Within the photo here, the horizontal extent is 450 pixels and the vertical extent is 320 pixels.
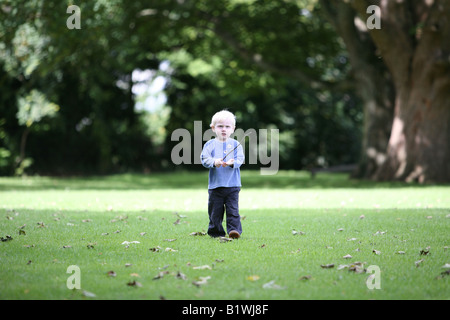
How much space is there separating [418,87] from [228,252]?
54.8 ft

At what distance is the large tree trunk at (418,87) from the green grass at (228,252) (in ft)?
30.3

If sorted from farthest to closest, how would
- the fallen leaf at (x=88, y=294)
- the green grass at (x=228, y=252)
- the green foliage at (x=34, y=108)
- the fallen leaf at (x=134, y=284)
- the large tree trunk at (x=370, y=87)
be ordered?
the green foliage at (x=34, y=108) < the large tree trunk at (x=370, y=87) < the fallen leaf at (x=134, y=284) < the green grass at (x=228, y=252) < the fallen leaf at (x=88, y=294)

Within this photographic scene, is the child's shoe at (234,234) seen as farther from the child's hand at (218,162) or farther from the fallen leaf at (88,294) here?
the fallen leaf at (88,294)

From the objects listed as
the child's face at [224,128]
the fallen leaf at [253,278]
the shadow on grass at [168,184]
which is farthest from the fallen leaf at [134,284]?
the shadow on grass at [168,184]

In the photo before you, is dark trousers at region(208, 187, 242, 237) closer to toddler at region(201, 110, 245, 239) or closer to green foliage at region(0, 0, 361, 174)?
toddler at region(201, 110, 245, 239)

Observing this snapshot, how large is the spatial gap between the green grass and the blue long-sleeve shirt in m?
0.81

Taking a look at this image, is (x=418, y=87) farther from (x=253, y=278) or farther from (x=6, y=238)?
(x=253, y=278)

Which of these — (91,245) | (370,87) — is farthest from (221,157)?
(370,87)

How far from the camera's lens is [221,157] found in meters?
7.99

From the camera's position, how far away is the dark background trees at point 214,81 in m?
21.2

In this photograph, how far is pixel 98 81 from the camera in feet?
112

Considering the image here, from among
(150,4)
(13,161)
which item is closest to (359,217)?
(150,4)

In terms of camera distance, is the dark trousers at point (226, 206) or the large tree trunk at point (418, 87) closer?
the dark trousers at point (226, 206)

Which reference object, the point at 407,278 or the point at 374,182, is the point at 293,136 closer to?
the point at 374,182
